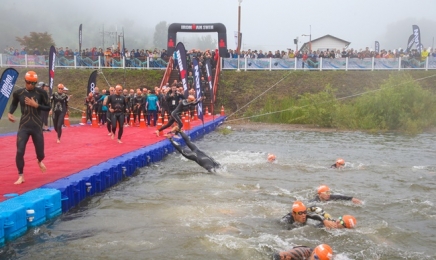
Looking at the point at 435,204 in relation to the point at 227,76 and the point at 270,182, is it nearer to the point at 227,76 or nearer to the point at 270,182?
the point at 270,182

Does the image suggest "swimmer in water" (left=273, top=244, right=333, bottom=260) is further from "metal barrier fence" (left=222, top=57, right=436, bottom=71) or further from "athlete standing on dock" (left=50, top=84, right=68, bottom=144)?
"metal barrier fence" (left=222, top=57, right=436, bottom=71)

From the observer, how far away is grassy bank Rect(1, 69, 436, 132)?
→ 2475 centimetres

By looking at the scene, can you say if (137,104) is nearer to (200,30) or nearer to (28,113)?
(28,113)

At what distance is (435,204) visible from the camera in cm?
920

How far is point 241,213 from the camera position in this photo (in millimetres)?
8406

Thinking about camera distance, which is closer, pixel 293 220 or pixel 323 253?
pixel 323 253

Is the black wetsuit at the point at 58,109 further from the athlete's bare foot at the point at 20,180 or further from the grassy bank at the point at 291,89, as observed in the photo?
the grassy bank at the point at 291,89

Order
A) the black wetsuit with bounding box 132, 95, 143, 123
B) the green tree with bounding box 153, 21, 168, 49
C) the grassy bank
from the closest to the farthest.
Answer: the black wetsuit with bounding box 132, 95, 143, 123 < the grassy bank < the green tree with bounding box 153, 21, 168, 49

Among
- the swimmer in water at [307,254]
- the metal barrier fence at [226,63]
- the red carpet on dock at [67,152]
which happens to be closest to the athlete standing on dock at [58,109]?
the red carpet on dock at [67,152]

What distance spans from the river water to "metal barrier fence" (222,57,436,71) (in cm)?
1706

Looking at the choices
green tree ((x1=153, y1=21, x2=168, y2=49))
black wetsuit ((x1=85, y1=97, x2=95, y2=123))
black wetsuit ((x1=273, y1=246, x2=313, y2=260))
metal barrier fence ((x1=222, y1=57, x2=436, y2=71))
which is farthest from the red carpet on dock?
green tree ((x1=153, y1=21, x2=168, y2=49))

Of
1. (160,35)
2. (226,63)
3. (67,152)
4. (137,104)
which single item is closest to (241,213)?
(67,152)

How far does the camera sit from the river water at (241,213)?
258 inches

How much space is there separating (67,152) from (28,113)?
409cm
